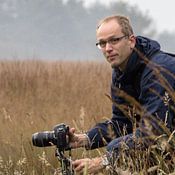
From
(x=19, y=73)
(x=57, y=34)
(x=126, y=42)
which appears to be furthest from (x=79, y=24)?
(x=126, y=42)

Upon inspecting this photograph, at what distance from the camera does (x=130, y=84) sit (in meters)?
3.49

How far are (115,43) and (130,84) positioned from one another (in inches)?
9.7

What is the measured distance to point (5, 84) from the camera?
9539 millimetres

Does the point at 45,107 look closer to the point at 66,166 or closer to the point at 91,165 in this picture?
the point at 66,166

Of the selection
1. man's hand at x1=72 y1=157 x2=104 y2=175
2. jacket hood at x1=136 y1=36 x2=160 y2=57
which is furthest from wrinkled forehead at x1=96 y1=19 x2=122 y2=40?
man's hand at x1=72 y1=157 x2=104 y2=175

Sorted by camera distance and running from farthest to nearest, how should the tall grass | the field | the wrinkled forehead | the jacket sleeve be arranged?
1. the tall grass
2. the field
3. the wrinkled forehead
4. the jacket sleeve

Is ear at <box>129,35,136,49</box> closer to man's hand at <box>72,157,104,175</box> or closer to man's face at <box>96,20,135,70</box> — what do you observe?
man's face at <box>96,20,135,70</box>

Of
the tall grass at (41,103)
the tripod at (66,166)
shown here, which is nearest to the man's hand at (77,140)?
the tall grass at (41,103)

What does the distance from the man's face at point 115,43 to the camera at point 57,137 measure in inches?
17.9

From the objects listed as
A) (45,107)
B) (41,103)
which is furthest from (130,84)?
(41,103)

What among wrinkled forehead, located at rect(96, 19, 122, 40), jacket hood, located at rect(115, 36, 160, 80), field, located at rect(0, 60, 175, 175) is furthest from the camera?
field, located at rect(0, 60, 175, 175)

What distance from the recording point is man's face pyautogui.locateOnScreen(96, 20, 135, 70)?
11.3ft

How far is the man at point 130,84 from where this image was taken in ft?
10.2

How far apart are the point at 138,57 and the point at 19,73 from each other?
6.78m
